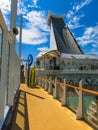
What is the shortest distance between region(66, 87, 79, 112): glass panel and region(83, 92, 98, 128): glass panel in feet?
1.60

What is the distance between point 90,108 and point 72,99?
4.24 ft

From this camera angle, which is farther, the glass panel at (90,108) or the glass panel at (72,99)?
the glass panel at (72,99)

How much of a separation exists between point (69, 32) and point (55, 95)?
58313 millimetres

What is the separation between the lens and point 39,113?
5680 millimetres

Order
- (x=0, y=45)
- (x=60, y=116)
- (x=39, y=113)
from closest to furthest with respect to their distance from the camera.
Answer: (x=0, y=45) → (x=60, y=116) → (x=39, y=113)

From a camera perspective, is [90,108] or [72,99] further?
[72,99]

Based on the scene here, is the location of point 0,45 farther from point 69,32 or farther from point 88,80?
point 69,32

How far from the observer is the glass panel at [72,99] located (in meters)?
5.72

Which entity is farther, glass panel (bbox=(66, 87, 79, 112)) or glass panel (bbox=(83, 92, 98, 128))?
glass panel (bbox=(66, 87, 79, 112))

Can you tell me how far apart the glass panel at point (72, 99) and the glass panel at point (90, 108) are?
0.49 meters

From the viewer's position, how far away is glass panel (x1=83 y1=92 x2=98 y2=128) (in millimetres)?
4520

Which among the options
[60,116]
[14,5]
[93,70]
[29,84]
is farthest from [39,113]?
[93,70]

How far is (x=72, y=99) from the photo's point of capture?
20.6 feet

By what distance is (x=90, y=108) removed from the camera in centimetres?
503
